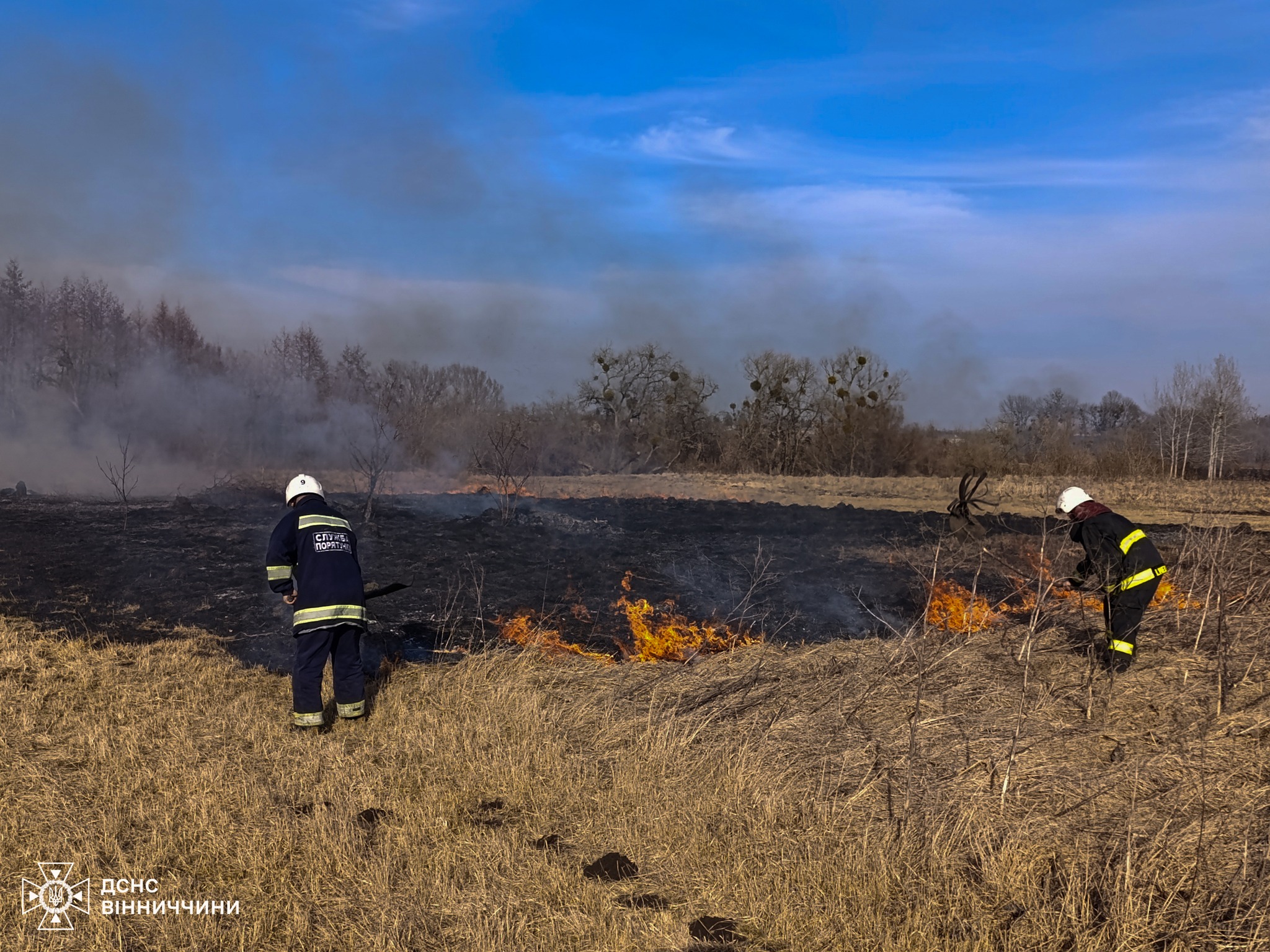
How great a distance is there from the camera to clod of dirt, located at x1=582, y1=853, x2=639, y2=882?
3.74m

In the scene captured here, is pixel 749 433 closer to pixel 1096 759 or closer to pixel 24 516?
pixel 24 516

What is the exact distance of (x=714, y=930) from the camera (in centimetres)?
333

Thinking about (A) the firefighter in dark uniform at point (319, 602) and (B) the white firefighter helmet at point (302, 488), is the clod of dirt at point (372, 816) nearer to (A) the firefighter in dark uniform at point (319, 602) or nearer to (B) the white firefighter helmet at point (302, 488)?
(A) the firefighter in dark uniform at point (319, 602)

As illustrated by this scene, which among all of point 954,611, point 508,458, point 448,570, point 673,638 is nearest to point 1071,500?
point 954,611

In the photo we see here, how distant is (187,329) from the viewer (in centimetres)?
2658

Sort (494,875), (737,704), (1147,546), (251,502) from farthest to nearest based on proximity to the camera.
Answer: (251,502) < (1147,546) < (737,704) < (494,875)

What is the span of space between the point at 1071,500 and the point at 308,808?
6025 millimetres

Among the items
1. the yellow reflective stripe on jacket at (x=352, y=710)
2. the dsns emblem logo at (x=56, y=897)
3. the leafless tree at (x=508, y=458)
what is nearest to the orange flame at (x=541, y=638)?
the yellow reflective stripe on jacket at (x=352, y=710)

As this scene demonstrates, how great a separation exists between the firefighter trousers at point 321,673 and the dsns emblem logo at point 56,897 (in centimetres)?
196

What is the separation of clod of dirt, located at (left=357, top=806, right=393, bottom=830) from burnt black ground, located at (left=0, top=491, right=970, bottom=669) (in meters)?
3.38

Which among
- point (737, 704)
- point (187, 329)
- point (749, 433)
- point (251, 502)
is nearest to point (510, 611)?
point (737, 704)

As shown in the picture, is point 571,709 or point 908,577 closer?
point 571,709

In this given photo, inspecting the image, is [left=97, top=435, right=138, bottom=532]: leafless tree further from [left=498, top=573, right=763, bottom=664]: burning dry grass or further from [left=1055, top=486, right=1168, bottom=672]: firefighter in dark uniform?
[left=1055, top=486, right=1168, bottom=672]: firefighter in dark uniform

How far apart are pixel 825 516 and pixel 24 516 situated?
15544 millimetres
